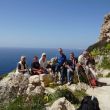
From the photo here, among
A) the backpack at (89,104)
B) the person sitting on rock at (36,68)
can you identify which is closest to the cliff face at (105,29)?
the person sitting on rock at (36,68)

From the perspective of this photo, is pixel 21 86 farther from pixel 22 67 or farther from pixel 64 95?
pixel 64 95

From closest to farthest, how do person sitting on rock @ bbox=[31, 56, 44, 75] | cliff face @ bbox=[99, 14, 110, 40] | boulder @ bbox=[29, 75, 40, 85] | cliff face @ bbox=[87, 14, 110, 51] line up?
boulder @ bbox=[29, 75, 40, 85], person sitting on rock @ bbox=[31, 56, 44, 75], cliff face @ bbox=[87, 14, 110, 51], cliff face @ bbox=[99, 14, 110, 40]

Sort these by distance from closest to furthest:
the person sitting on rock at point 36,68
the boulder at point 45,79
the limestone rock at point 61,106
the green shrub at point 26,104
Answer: the limestone rock at point 61,106, the green shrub at point 26,104, the boulder at point 45,79, the person sitting on rock at point 36,68

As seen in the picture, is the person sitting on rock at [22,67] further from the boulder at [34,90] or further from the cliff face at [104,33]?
the cliff face at [104,33]

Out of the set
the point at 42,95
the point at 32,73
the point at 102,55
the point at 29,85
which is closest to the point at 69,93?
the point at 42,95

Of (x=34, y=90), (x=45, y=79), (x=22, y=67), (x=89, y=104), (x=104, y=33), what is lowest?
(x=89, y=104)

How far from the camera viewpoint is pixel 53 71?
24.4m

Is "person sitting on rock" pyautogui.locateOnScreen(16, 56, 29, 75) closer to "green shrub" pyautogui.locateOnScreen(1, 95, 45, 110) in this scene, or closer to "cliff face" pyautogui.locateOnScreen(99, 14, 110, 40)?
"green shrub" pyautogui.locateOnScreen(1, 95, 45, 110)

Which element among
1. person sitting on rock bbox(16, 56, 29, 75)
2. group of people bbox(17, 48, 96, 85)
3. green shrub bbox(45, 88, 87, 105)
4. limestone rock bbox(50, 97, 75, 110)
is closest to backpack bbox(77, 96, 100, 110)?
limestone rock bbox(50, 97, 75, 110)

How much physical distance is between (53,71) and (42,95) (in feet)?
17.8

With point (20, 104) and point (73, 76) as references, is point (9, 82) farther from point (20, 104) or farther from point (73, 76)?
point (73, 76)

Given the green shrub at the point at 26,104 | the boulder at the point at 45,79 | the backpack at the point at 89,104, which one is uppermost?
the boulder at the point at 45,79

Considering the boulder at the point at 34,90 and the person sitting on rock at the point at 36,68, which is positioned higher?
the person sitting on rock at the point at 36,68

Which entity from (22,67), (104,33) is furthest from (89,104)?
(104,33)
